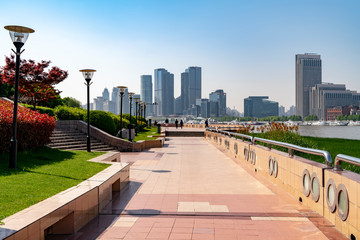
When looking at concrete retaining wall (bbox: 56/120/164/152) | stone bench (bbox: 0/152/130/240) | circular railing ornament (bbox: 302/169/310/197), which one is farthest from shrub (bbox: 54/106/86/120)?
circular railing ornament (bbox: 302/169/310/197)

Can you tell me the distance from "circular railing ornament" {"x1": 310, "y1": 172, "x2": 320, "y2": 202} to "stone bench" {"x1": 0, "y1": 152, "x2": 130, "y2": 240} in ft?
14.0

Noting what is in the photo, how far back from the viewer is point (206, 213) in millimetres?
6309

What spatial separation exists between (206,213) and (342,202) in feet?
8.31

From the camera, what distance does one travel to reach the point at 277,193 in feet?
26.4

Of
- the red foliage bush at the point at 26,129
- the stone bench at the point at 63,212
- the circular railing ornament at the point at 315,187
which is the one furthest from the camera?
the red foliage bush at the point at 26,129

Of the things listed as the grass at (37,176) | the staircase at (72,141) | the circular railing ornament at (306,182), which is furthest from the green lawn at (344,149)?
the staircase at (72,141)

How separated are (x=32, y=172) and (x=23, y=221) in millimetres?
3987

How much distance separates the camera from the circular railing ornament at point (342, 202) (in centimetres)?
475

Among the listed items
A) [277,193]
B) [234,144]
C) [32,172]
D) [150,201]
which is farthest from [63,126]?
[277,193]

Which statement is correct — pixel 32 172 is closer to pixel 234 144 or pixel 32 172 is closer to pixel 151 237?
pixel 151 237

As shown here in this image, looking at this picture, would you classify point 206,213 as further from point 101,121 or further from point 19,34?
point 101,121

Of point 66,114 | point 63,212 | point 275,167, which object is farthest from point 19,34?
point 66,114

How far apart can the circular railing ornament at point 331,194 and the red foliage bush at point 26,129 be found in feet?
28.6

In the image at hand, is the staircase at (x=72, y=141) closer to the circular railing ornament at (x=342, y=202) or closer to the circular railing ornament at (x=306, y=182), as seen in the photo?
the circular railing ornament at (x=306, y=182)
